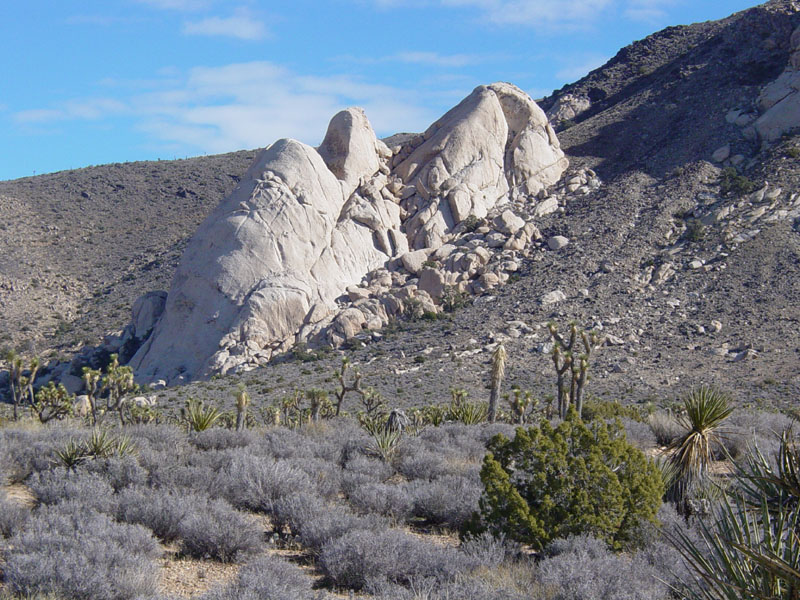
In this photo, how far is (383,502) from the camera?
34.0ft

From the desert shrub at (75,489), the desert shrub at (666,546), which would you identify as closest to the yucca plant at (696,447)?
the desert shrub at (666,546)

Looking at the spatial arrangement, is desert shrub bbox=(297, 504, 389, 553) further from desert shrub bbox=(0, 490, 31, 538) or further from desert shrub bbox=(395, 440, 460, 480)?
desert shrub bbox=(395, 440, 460, 480)

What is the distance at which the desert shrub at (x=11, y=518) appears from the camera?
336 inches

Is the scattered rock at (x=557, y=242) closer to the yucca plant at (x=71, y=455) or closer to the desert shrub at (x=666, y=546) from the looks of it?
the desert shrub at (x=666, y=546)

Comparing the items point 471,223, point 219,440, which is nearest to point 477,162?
point 471,223

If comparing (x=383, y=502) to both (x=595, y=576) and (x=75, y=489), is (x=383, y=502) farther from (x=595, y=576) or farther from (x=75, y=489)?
(x=75, y=489)

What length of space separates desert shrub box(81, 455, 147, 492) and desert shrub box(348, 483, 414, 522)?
3.01 m

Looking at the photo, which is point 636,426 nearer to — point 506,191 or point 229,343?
point 229,343

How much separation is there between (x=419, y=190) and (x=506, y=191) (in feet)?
19.3

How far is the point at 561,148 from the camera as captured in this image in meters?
54.2

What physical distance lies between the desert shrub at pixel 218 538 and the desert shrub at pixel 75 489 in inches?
50.9

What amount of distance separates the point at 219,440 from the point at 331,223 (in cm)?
3116

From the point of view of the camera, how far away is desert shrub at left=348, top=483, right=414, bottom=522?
1035 cm

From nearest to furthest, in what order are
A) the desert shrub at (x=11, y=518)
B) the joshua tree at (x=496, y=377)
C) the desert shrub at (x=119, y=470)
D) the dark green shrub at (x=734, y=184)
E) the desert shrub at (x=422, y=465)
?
the desert shrub at (x=11, y=518) < the desert shrub at (x=119, y=470) < the desert shrub at (x=422, y=465) < the joshua tree at (x=496, y=377) < the dark green shrub at (x=734, y=184)
